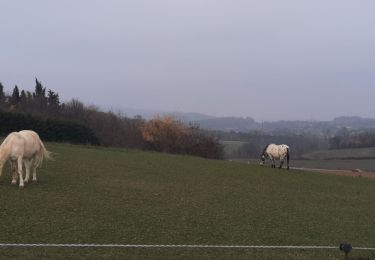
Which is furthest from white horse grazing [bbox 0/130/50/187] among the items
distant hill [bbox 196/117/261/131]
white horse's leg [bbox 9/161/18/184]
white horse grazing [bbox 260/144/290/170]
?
distant hill [bbox 196/117/261/131]

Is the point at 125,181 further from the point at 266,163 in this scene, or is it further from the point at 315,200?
the point at 266,163

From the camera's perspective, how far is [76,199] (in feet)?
42.8

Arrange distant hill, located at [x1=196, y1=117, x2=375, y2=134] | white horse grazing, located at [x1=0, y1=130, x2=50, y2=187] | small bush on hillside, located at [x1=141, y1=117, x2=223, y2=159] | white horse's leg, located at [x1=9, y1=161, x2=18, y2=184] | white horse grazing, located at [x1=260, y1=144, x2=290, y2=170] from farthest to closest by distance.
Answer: distant hill, located at [x1=196, y1=117, x2=375, y2=134] → small bush on hillside, located at [x1=141, y1=117, x2=223, y2=159] → white horse grazing, located at [x1=260, y1=144, x2=290, y2=170] → white horse's leg, located at [x1=9, y1=161, x2=18, y2=184] → white horse grazing, located at [x1=0, y1=130, x2=50, y2=187]

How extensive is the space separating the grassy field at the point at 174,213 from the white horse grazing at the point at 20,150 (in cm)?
61

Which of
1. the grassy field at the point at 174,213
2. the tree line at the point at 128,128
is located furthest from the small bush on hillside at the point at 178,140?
the grassy field at the point at 174,213

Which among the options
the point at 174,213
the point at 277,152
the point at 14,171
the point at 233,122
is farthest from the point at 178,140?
the point at 233,122

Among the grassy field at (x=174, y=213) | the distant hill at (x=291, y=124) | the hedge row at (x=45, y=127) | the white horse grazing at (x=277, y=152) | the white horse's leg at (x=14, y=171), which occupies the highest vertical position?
the distant hill at (x=291, y=124)

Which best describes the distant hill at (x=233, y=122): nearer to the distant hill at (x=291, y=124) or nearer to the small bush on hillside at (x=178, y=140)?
the distant hill at (x=291, y=124)

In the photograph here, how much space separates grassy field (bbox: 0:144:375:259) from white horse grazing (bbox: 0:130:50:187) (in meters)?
0.61

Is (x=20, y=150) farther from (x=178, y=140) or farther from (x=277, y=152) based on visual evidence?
(x=178, y=140)

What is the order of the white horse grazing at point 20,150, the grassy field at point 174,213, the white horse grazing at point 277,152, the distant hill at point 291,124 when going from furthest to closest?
the distant hill at point 291,124 < the white horse grazing at point 277,152 < the white horse grazing at point 20,150 < the grassy field at point 174,213

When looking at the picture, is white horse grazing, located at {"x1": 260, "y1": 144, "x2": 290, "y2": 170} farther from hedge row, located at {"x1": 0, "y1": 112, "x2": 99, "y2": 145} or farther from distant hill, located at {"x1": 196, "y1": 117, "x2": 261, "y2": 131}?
distant hill, located at {"x1": 196, "y1": 117, "x2": 261, "y2": 131}

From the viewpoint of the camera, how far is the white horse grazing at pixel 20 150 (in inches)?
541

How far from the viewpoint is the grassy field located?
9078mm
